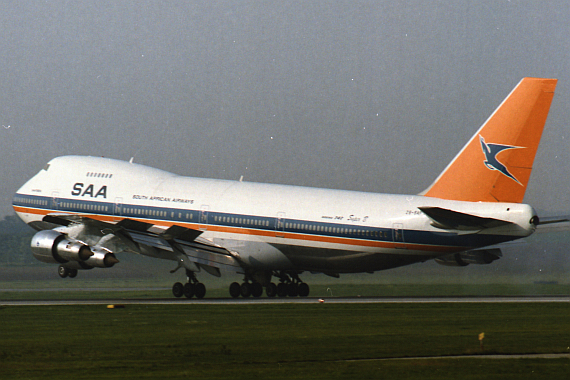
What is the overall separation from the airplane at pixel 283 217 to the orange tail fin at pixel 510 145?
1.8 inches

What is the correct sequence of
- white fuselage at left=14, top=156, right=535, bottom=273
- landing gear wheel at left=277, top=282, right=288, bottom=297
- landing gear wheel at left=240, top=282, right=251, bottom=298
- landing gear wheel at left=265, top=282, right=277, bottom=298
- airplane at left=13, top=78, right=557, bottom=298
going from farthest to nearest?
1. landing gear wheel at left=277, top=282, right=288, bottom=297
2. landing gear wheel at left=265, top=282, right=277, bottom=298
3. landing gear wheel at left=240, top=282, right=251, bottom=298
4. white fuselage at left=14, top=156, right=535, bottom=273
5. airplane at left=13, top=78, right=557, bottom=298

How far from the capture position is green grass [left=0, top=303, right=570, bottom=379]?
18.5 metres

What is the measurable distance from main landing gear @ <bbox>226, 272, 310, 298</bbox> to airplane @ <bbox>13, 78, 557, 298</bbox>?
63 mm

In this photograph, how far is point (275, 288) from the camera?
47.3m

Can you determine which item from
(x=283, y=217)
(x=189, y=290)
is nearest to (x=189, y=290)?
(x=189, y=290)

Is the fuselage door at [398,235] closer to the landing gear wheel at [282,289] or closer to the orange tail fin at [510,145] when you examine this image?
the orange tail fin at [510,145]

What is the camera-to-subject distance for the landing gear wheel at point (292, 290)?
47688 millimetres

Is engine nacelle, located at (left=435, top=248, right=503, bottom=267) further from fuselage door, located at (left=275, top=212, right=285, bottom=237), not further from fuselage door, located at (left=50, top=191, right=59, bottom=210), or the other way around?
fuselage door, located at (left=50, top=191, right=59, bottom=210)

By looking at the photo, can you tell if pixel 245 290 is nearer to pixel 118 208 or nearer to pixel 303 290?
pixel 303 290

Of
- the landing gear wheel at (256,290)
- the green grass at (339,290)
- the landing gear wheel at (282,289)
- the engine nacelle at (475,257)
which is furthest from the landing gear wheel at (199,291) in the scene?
the engine nacelle at (475,257)

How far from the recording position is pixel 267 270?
46.2 meters

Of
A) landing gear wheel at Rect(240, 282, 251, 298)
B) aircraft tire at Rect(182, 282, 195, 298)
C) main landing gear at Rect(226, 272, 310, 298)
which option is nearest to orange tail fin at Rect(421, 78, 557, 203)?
main landing gear at Rect(226, 272, 310, 298)

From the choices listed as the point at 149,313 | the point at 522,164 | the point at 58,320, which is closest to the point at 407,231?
the point at 522,164

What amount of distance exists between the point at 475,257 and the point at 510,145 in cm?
1057
